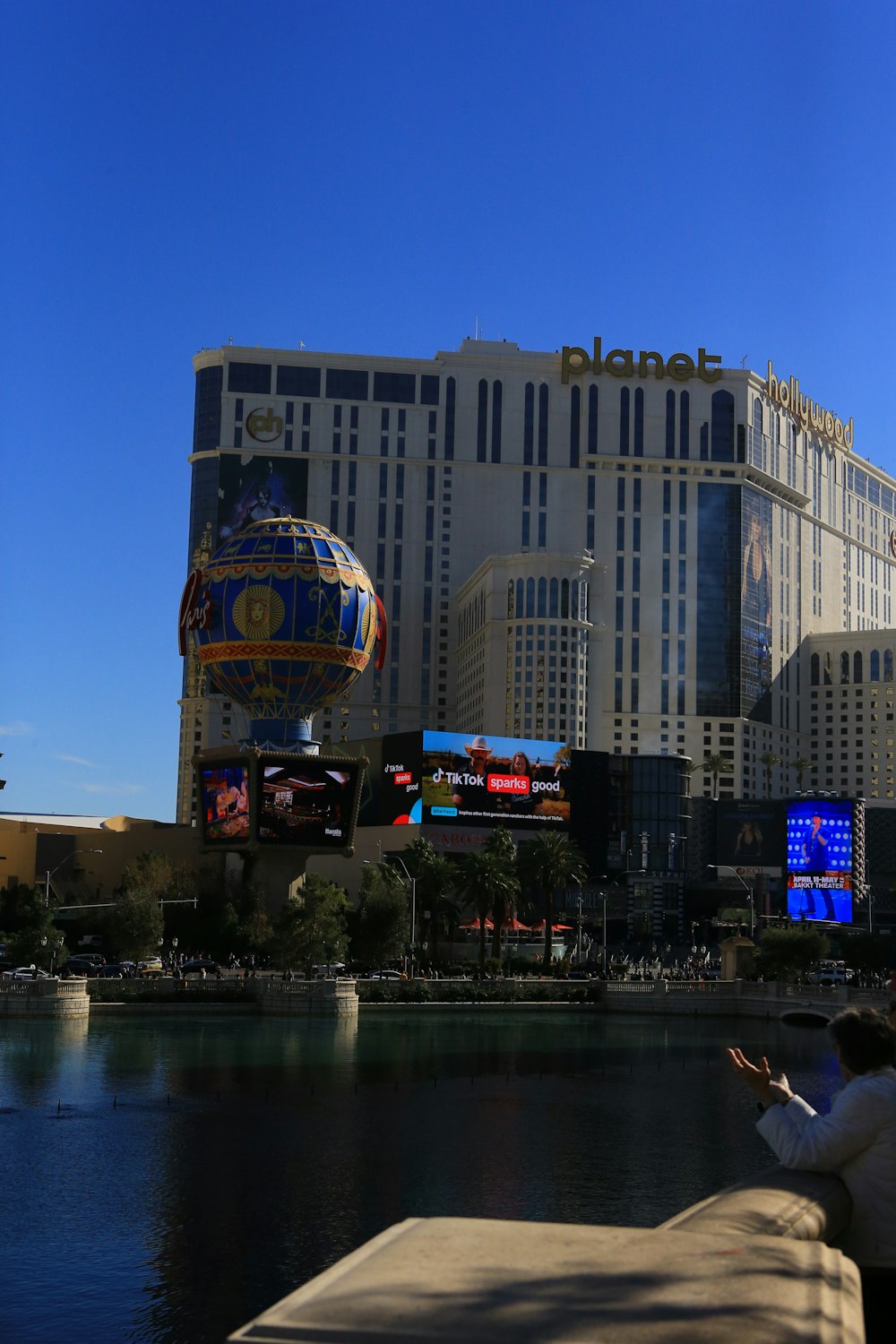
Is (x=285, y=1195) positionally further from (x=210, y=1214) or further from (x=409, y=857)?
(x=409, y=857)

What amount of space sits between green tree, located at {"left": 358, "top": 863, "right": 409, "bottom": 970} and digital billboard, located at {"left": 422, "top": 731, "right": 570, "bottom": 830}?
3226cm

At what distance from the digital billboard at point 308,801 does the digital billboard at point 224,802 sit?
67.0 inches

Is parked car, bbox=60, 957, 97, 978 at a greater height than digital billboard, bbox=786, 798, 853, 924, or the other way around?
digital billboard, bbox=786, 798, 853, 924

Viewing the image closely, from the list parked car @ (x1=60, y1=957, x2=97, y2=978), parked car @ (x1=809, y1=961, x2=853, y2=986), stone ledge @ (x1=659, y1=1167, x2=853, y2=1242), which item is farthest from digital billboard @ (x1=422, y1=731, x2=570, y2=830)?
stone ledge @ (x1=659, y1=1167, x2=853, y2=1242)

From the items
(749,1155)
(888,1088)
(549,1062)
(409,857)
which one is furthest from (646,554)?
(888,1088)

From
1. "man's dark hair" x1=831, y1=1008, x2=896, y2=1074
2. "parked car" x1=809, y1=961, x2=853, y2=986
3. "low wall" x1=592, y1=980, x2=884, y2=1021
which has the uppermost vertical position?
"man's dark hair" x1=831, y1=1008, x2=896, y2=1074

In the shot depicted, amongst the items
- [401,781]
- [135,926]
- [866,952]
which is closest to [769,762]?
[401,781]

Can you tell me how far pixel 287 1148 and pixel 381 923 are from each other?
189 feet

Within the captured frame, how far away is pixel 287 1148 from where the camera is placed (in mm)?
41812

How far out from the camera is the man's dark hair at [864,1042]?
313 inches

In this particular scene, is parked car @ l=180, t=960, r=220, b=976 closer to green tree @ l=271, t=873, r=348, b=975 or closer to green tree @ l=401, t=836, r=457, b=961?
green tree @ l=271, t=873, r=348, b=975

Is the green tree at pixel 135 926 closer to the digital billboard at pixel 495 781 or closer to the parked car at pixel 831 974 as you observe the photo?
the digital billboard at pixel 495 781

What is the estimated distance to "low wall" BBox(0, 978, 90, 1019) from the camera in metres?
74.8

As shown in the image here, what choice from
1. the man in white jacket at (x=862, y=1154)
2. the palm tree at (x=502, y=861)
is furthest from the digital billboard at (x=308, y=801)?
the man in white jacket at (x=862, y=1154)
